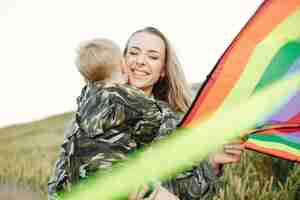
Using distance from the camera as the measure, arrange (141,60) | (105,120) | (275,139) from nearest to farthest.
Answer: (105,120) → (275,139) → (141,60)

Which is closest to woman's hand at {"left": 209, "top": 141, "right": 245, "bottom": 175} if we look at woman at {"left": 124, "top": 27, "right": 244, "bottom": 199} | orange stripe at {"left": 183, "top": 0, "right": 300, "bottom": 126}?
woman at {"left": 124, "top": 27, "right": 244, "bottom": 199}

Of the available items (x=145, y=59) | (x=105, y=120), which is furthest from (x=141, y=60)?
(x=105, y=120)

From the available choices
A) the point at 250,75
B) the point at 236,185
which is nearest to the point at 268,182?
the point at 236,185

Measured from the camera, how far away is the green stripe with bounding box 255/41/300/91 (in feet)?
3.69

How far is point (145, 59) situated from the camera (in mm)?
1305

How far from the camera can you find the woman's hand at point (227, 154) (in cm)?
118

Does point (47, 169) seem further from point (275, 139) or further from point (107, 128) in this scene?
point (275, 139)

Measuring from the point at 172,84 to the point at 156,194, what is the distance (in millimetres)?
334

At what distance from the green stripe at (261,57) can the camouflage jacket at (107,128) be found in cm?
16

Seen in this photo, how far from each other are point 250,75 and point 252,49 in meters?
0.05

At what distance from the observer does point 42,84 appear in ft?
4.73

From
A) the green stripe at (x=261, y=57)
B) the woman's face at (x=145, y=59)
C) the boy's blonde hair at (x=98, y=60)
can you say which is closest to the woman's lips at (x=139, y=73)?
the woman's face at (x=145, y=59)

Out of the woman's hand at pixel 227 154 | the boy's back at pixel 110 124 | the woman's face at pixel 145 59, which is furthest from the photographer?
the woman's face at pixel 145 59

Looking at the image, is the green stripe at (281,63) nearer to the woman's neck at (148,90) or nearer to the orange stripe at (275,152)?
the orange stripe at (275,152)
